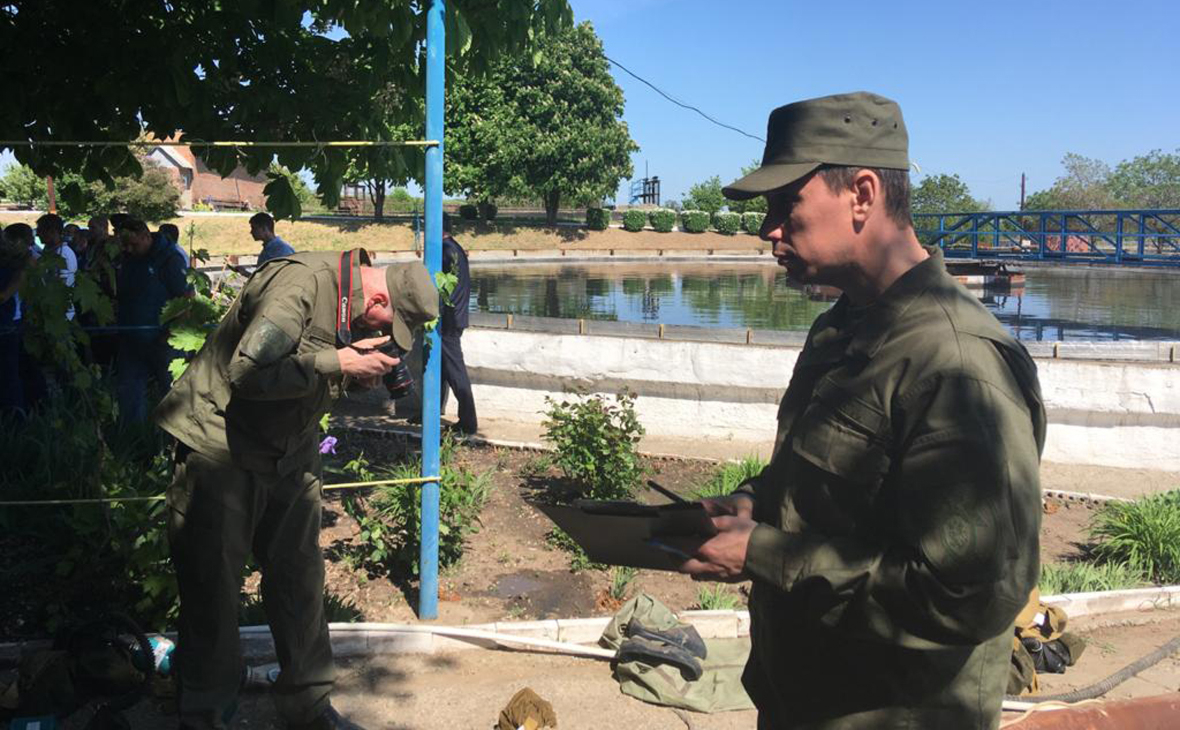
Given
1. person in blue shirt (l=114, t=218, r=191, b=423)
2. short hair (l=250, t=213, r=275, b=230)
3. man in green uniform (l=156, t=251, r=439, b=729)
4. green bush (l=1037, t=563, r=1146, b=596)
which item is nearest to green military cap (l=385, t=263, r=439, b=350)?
man in green uniform (l=156, t=251, r=439, b=729)

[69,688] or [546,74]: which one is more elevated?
[546,74]

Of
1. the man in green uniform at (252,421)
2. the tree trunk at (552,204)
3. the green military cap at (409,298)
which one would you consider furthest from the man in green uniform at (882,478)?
the tree trunk at (552,204)

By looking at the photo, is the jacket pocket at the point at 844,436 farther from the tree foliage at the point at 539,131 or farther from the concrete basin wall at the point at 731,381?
the tree foliage at the point at 539,131

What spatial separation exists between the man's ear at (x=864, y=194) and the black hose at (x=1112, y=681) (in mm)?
3204

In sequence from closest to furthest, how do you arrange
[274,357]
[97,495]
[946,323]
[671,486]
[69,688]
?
[946,323]
[274,357]
[69,688]
[97,495]
[671,486]

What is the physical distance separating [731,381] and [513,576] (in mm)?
3909

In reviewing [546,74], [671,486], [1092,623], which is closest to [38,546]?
[671,486]

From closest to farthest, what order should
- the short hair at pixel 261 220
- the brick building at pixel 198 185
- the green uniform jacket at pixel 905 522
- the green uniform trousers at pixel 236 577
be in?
the green uniform jacket at pixel 905 522
the green uniform trousers at pixel 236 577
the short hair at pixel 261 220
the brick building at pixel 198 185

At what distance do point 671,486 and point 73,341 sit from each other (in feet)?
14.8

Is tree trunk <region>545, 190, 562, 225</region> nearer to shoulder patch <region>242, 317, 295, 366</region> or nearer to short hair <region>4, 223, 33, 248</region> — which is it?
short hair <region>4, 223, 33, 248</region>

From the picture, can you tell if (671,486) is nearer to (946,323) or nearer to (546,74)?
(946,323)

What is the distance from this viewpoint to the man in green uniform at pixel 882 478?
1668mm

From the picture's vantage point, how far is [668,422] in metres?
9.25

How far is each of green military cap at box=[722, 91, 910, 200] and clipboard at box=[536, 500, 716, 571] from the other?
69 centimetres
